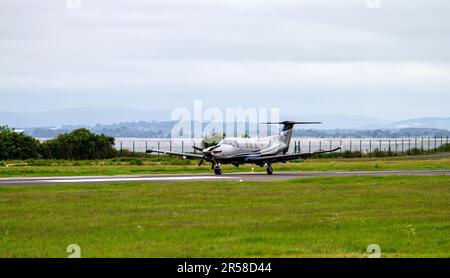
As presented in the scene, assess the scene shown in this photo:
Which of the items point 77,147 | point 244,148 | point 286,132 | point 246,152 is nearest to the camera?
point 244,148

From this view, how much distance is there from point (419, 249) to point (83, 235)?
883 cm

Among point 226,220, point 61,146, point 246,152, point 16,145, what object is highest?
point 16,145

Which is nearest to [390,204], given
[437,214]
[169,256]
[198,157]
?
[437,214]

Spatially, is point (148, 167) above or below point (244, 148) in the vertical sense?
below

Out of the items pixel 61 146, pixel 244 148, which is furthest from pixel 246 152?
pixel 61 146

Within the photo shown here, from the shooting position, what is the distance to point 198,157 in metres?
61.9

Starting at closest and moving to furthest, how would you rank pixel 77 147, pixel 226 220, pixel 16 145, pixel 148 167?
pixel 226 220 → pixel 148 167 → pixel 16 145 → pixel 77 147

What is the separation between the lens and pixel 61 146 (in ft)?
315

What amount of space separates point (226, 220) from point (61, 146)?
7193cm

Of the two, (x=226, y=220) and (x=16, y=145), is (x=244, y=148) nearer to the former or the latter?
(x=226, y=220)

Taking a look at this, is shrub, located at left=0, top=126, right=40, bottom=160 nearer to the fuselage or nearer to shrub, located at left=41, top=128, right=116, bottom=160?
shrub, located at left=41, top=128, right=116, bottom=160

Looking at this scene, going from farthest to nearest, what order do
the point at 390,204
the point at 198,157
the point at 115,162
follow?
the point at 115,162 → the point at 198,157 → the point at 390,204

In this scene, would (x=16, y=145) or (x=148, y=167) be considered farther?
(x=16, y=145)
